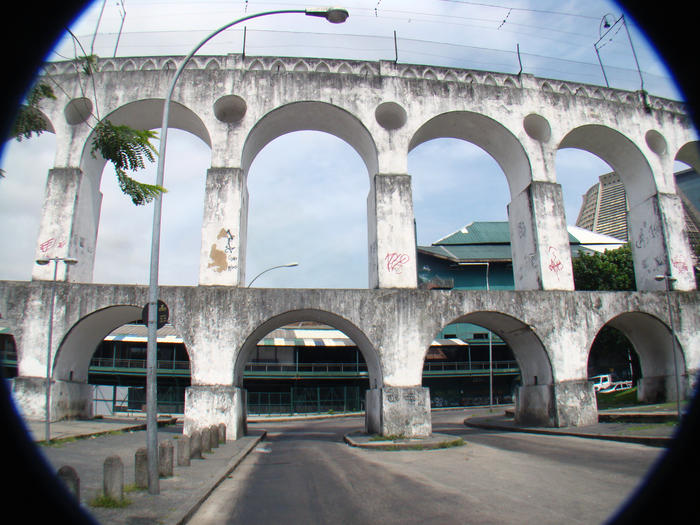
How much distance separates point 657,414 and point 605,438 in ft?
8.80

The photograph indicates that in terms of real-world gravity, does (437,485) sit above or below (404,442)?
above

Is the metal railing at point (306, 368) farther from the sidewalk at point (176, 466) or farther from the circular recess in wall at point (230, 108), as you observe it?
the circular recess in wall at point (230, 108)

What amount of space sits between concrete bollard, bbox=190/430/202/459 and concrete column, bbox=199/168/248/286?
6.13m

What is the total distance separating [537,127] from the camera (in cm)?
1967

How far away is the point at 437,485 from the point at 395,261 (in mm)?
9404

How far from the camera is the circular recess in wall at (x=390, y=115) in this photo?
18.3m

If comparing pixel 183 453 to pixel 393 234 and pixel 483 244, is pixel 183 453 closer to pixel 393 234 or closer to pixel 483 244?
pixel 393 234

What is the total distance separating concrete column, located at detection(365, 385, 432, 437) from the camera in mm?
14867

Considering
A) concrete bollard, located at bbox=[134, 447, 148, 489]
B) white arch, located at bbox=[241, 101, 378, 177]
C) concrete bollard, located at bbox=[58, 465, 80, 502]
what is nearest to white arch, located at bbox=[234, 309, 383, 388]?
white arch, located at bbox=[241, 101, 378, 177]

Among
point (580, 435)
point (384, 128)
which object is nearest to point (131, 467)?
point (580, 435)

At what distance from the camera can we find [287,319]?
16562 mm

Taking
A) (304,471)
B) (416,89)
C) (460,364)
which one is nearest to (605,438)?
(304,471)

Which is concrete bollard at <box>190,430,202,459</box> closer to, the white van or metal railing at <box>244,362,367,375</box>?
metal railing at <box>244,362,367,375</box>

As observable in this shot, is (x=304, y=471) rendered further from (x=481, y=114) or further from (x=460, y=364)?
(x=460, y=364)
